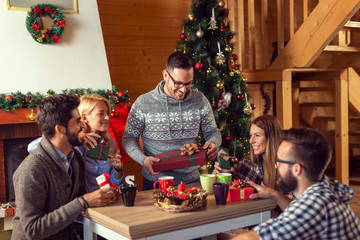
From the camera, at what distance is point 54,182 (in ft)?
6.23

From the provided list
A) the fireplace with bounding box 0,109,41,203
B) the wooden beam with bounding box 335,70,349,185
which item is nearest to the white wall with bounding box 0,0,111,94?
the fireplace with bounding box 0,109,41,203

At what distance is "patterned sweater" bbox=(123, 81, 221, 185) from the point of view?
8.24 feet

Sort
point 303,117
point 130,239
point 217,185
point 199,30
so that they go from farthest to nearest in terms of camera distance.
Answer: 1. point 303,117
2. point 199,30
3. point 217,185
4. point 130,239

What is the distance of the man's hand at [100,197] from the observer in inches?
72.8

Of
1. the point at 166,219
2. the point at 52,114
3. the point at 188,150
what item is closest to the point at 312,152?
the point at 166,219

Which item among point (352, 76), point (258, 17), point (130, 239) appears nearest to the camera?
point (130, 239)

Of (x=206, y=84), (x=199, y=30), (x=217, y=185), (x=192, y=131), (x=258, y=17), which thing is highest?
(x=258, y=17)

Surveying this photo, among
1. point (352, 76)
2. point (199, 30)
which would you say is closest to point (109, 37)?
point (199, 30)

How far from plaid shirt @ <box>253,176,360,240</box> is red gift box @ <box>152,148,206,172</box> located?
0.79m

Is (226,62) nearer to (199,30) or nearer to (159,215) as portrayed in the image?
(199,30)

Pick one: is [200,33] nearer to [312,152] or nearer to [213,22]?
[213,22]

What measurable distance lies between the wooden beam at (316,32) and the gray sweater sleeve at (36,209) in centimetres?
316

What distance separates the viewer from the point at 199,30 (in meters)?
3.87

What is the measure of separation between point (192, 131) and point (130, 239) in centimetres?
110
